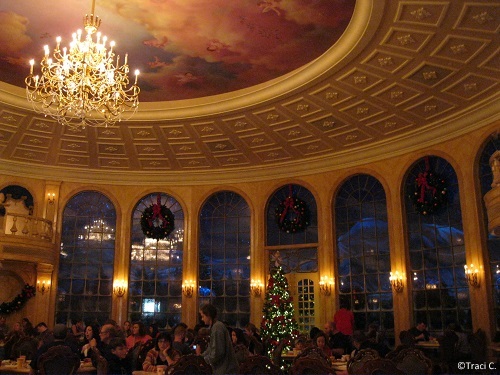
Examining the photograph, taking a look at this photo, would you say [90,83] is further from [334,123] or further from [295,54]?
[334,123]

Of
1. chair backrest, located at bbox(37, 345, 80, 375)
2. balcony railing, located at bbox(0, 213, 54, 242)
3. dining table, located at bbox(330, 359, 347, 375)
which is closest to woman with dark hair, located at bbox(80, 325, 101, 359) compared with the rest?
chair backrest, located at bbox(37, 345, 80, 375)

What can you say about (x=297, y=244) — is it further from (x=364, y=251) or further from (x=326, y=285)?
(x=364, y=251)

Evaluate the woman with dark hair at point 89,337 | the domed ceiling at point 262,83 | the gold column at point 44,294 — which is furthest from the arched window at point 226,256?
the woman with dark hair at point 89,337

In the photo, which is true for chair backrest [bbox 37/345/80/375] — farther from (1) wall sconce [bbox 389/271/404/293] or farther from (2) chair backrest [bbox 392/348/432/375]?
(1) wall sconce [bbox 389/271/404/293]

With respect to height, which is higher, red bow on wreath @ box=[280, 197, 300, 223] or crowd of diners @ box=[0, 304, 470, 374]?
red bow on wreath @ box=[280, 197, 300, 223]

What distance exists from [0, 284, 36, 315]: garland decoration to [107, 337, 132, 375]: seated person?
12.5m

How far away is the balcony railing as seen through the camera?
17.3 meters

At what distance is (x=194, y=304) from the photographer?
19.1m

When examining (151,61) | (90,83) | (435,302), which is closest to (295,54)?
(151,61)

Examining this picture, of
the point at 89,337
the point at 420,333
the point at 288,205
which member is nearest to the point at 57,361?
the point at 89,337

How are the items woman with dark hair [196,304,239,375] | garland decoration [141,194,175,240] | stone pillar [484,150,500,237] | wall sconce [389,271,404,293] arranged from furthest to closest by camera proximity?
garland decoration [141,194,175,240] < wall sconce [389,271,404,293] < stone pillar [484,150,500,237] < woman with dark hair [196,304,239,375]

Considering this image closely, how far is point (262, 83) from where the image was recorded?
14820 millimetres

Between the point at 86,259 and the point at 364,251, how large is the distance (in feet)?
33.9

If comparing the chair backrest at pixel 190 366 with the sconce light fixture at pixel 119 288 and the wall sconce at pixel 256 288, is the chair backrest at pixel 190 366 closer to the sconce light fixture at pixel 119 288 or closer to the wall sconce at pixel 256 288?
the wall sconce at pixel 256 288
